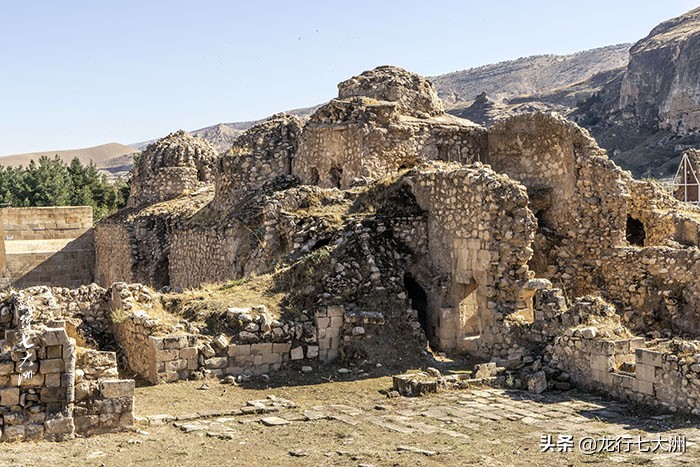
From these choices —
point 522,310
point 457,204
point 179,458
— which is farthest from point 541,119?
point 179,458

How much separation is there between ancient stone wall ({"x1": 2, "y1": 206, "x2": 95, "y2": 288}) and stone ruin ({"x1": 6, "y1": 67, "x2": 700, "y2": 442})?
9.76 metres

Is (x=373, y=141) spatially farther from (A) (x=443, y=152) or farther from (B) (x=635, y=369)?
(B) (x=635, y=369)

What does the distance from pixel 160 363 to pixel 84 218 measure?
20.8 m

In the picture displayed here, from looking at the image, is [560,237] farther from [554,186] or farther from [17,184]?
[17,184]

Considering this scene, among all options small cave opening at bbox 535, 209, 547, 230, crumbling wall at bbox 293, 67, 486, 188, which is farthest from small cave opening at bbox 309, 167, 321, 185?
small cave opening at bbox 535, 209, 547, 230

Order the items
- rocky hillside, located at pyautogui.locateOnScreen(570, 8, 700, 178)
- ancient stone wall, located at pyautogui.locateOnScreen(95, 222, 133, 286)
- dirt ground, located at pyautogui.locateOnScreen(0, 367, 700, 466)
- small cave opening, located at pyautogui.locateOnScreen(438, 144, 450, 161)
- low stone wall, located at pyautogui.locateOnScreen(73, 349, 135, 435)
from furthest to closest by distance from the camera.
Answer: rocky hillside, located at pyautogui.locateOnScreen(570, 8, 700, 178) → ancient stone wall, located at pyautogui.locateOnScreen(95, 222, 133, 286) → small cave opening, located at pyautogui.locateOnScreen(438, 144, 450, 161) → low stone wall, located at pyautogui.locateOnScreen(73, 349, 135, 435) → dirt ground, located at pyautogui.locateOnScreen(0, 367, 700, 466)

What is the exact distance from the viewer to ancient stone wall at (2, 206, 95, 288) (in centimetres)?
2930

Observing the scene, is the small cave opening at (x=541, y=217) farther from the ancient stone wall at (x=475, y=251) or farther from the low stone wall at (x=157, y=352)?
the low stone wall at (x=157, y=352)

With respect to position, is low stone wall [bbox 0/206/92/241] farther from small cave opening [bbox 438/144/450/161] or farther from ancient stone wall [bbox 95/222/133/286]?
small cave opening [bbox 438/144/450/161]

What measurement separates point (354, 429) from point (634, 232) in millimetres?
10954

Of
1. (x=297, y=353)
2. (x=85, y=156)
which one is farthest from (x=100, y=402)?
(x=85, y=156)

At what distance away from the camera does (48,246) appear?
99.6 feet

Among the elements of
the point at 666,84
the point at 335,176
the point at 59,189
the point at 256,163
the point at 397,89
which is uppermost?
the point at 666,84

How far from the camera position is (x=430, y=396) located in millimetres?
11938
